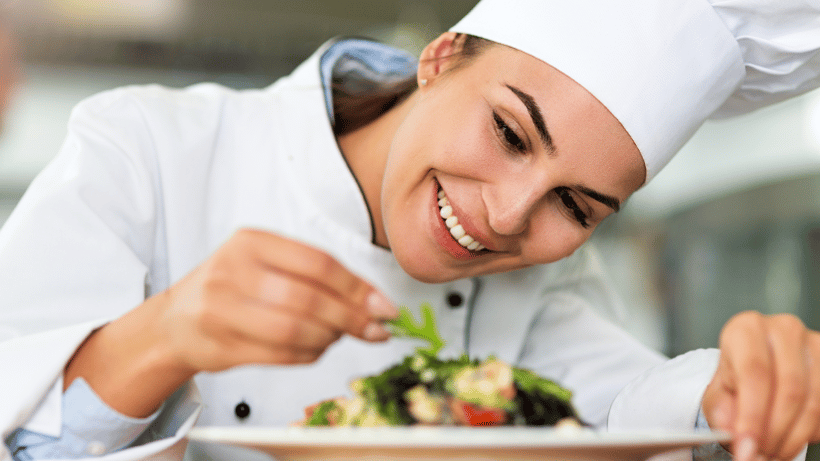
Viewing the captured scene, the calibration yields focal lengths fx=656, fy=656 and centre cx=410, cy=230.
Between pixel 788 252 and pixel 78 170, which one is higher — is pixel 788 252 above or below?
below

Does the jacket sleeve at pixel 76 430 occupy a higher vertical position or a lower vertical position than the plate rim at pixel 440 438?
lower

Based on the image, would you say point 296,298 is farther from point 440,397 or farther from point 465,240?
point 465,240

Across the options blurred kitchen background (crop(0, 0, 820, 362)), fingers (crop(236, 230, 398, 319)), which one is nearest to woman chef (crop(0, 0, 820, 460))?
fingers (crop(236, 230, 398, 319))

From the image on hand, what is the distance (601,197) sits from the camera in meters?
1.01

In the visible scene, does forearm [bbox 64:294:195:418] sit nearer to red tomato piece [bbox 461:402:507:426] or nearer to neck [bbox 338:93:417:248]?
red tomato piece [bbox 461:402:507:426]

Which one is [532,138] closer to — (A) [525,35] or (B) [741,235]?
(A) [525,35]

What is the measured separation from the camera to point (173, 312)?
608 millimetres

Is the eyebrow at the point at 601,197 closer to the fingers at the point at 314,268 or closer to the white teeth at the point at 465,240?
the white teeth at the point at 465,240

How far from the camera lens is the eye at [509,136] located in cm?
97

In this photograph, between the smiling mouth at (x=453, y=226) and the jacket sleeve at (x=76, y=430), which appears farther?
the smiling mouth at (x=453, y=226)

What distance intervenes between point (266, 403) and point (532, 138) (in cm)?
69

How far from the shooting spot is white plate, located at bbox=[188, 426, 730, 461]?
1.46ft

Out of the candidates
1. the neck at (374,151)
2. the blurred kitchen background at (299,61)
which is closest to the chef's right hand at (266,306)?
the neck at (374,151)

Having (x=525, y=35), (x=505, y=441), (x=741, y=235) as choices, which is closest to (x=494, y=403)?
(x=505, y=441)
